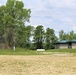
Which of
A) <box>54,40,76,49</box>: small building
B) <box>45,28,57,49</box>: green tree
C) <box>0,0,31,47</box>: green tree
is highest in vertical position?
<box>0,0,31,47</box>: green tree

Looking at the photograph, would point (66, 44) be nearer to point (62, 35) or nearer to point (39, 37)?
point (39, 37)

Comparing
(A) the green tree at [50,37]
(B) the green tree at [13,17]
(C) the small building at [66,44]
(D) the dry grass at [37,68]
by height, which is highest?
(B) the green tree at [13,17]

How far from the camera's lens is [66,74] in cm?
1404

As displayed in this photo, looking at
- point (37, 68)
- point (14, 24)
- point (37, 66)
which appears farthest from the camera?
point (14, 24)

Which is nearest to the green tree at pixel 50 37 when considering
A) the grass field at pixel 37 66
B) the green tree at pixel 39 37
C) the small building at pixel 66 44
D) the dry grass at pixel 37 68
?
the green tree at pixel 39 37

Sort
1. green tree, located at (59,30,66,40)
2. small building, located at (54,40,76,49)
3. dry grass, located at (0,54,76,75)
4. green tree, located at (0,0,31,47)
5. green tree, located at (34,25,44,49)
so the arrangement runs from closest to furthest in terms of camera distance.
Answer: dry grass, located at (0,54,76,75)
green tree, located at (0,0,31,47)
small building, located at (54,40,76,49)
green tree, located at (34,25,44,49)
green tree, located at (59,30,66,40)

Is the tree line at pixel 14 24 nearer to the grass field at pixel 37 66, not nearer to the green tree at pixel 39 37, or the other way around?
the green tree at pixel 39 37

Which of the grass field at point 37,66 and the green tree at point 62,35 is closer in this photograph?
the grass field at point 37,66

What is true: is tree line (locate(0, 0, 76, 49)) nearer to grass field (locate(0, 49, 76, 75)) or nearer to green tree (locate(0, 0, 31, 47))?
green tree (locate(0, 0, 31, 47))

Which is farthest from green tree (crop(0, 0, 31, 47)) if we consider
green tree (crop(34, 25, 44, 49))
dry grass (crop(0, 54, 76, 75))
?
dry grass (crop(0, 54, 76, 75))

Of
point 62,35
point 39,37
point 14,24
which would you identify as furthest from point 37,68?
point 62,35

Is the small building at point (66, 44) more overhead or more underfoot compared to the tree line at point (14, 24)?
more underfoot

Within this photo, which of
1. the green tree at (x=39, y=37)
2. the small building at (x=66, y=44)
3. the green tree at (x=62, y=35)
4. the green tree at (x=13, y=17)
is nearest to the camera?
the green tree at (x=13, y=17)

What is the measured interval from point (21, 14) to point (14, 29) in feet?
13.7
